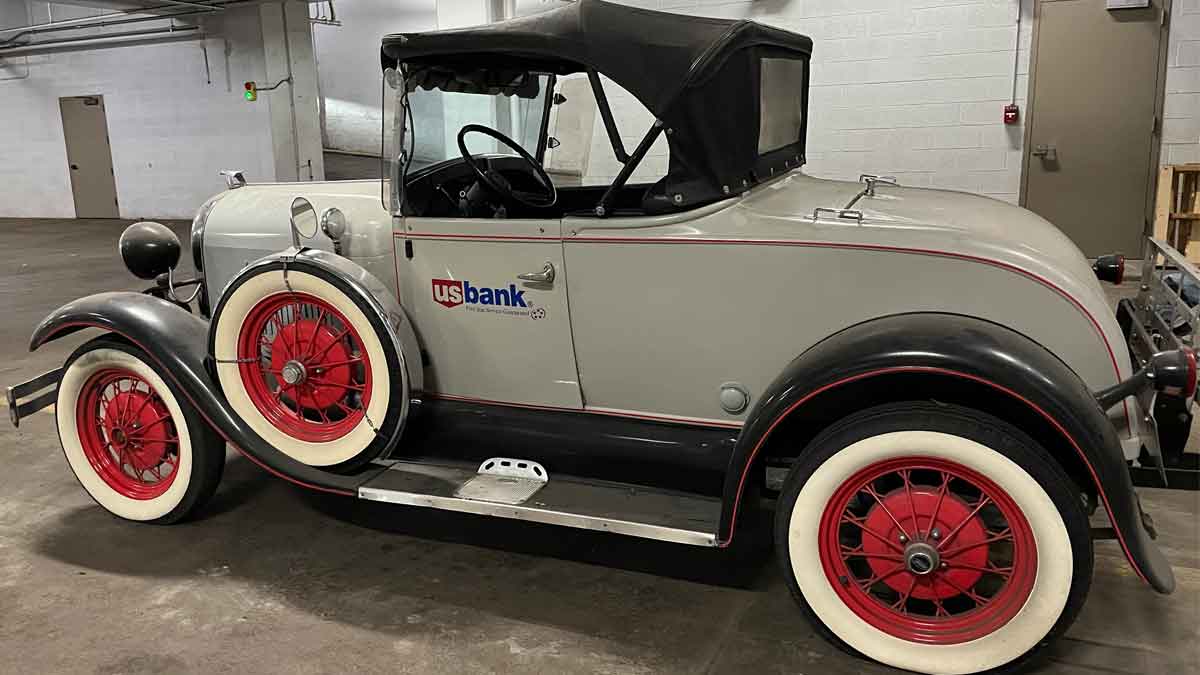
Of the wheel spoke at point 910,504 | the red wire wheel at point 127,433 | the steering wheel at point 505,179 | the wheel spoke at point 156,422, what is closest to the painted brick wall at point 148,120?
the red wire wheel at point 127,433

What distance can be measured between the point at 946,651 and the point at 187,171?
15.3 m

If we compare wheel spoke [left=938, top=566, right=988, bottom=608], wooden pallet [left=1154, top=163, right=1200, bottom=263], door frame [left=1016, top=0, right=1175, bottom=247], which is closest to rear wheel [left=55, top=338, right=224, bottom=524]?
wheel spoke [left=938, top=566, right=988, bottom=608]

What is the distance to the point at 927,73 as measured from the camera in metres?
8.38

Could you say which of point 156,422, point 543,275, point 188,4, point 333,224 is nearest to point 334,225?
point 333,224

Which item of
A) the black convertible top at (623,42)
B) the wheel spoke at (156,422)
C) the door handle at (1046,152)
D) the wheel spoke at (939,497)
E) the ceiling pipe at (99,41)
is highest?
the ceiling pipe at (99,41)

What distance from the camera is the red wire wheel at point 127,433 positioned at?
10.8 ft

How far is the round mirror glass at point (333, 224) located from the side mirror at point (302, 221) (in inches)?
1.6

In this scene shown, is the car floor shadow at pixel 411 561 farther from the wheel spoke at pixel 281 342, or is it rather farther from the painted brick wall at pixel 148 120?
the painted brick wall at pixel 148 120

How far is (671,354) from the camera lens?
267 centimetres

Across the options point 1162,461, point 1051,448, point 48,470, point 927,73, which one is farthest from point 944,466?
point 927,73

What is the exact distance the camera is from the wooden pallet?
6688 millimetres

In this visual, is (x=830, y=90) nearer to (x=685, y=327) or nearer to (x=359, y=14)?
(x=685, y=327)

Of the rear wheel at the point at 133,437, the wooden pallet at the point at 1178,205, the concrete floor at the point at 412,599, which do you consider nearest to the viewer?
the concrete floor at the point at 412,599

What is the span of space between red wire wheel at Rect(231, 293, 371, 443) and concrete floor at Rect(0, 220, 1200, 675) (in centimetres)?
46
